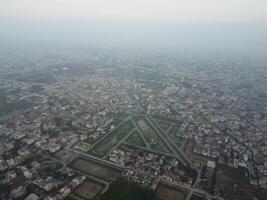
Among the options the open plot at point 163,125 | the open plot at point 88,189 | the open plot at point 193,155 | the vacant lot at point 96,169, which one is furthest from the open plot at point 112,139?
the open plot at point 193,155

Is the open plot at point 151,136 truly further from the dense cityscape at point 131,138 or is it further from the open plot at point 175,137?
the open plot at point 175,137

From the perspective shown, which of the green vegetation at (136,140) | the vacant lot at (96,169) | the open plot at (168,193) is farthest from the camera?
the green vegetation at (136,140)

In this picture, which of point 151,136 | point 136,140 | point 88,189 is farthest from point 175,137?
point 88,189

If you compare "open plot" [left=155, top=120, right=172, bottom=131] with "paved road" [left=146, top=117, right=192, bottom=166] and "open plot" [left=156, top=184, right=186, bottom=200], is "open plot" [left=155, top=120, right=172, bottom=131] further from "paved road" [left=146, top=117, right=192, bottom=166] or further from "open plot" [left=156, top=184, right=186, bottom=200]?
"open plot" [left=156, top=184, right=186, bottom=200]

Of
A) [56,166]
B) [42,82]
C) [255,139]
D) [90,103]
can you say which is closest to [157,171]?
[56,166]

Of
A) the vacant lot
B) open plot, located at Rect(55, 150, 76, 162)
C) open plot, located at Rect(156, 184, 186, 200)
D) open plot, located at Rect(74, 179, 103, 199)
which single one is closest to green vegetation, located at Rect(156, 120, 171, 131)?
the vacant lot

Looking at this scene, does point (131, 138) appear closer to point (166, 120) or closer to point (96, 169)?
point (96, 169)
